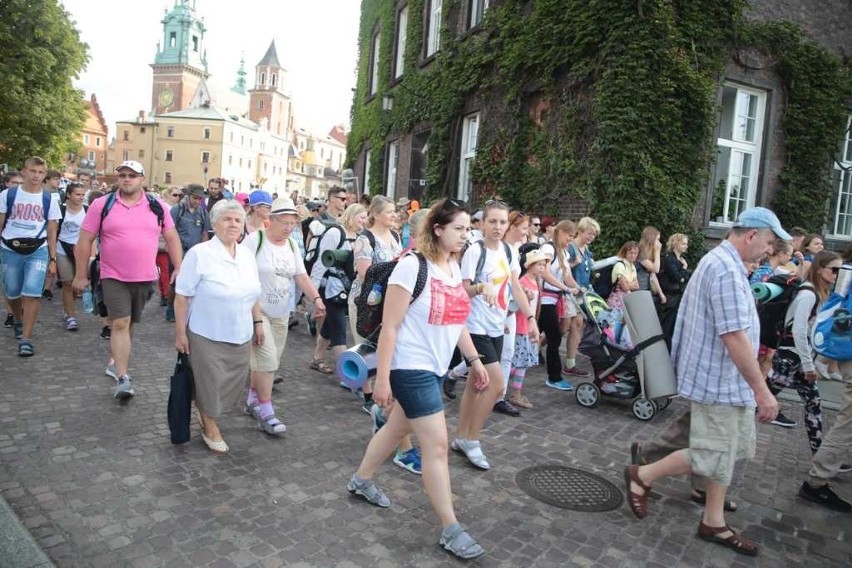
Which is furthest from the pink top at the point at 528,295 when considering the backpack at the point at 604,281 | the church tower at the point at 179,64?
the church tower at the point at 179,64

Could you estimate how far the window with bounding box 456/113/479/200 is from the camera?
15023 mm

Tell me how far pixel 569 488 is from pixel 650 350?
1128 mm

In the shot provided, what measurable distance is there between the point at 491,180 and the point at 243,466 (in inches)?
404

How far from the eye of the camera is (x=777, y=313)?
5.56 meters

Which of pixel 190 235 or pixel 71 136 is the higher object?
pixel 71 136

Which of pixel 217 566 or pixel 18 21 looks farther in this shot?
pixel 18 21

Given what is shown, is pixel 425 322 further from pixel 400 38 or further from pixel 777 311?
pixel 400 38

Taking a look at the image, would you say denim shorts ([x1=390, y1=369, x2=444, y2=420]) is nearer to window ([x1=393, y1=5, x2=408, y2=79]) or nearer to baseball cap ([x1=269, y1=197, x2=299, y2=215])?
baseball cap ([x1=269, y1=197, x2=299, y2=215])

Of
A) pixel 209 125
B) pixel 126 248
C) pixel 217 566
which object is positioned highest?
pixel 209 125

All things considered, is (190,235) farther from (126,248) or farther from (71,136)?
(71,136)

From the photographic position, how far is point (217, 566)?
9.89 feet

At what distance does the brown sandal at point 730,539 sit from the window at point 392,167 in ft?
53.7

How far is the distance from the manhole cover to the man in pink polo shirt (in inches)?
136

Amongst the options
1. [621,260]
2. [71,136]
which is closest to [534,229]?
[621,260]
